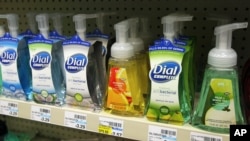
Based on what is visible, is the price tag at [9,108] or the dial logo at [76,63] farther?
the price tag at [9,108]

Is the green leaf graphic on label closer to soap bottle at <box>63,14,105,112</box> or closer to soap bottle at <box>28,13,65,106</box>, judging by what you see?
soap bottle at <box>63,14,105,112</box>

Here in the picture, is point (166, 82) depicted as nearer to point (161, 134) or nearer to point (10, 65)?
point (161, 134)

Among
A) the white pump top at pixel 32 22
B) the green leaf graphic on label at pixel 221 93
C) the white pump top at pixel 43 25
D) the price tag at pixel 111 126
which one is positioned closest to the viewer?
the green leaf graphic on label at pixel 221 93

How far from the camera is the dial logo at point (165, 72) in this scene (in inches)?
26.5

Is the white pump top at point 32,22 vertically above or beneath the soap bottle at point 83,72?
above

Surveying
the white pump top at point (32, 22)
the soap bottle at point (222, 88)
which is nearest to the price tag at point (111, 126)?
the soap bottle at point (222, 88)

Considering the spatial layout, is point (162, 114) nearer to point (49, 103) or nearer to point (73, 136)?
point (49, 103)

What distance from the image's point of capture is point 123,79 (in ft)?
2.37

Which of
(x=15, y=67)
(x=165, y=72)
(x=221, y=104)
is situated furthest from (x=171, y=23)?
(x=15, y=67)

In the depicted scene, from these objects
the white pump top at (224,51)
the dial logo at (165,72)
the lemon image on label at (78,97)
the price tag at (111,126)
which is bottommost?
the price tag at (111,126)

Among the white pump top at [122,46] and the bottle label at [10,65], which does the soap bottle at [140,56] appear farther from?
the bottle label at [10,65]

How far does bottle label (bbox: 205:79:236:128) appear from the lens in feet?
2.06

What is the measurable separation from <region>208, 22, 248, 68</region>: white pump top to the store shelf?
0.17m

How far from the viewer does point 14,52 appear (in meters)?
0.86
